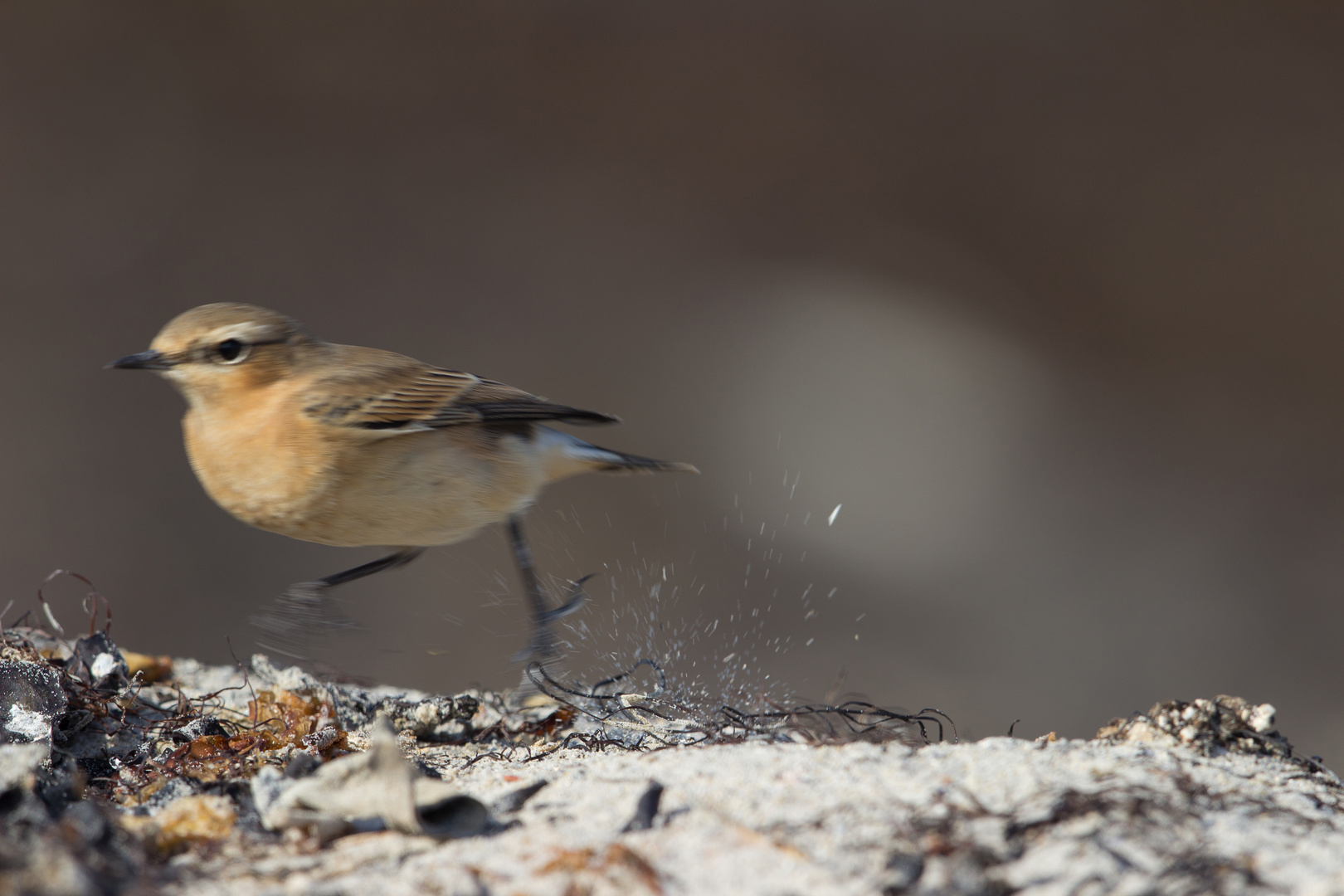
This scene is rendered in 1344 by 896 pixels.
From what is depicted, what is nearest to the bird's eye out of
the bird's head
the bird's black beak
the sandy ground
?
the bird's head

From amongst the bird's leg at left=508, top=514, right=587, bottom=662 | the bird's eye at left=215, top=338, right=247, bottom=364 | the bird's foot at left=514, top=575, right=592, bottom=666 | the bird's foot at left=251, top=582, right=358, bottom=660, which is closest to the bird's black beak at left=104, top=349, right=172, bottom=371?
the bird's eye at left=215, top=338, right=247, bottom=364

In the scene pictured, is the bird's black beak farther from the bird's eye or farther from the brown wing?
the brown wing

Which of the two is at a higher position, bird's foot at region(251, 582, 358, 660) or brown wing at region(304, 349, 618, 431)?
brown wing at region(304, 349, 618, 431)

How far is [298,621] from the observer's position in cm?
347

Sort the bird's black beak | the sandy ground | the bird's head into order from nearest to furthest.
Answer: the sandy ground
the bird's black beak
the bird's head

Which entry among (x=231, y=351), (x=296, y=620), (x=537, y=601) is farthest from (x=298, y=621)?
(x=231, y=351)

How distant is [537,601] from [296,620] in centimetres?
90

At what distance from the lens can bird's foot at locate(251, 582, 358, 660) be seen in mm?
3414

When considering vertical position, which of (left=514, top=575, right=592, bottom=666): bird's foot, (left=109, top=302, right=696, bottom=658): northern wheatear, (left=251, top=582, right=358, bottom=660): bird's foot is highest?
(left=109, top=302, right=696, bottom=658): northern wheatear

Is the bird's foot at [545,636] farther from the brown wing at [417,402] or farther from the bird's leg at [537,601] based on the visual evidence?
the brown wing at [417,402]

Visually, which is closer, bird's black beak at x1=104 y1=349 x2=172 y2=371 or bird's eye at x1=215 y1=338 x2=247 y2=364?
bird's black beak at x1=104 y1=349 x2=172 y2=371

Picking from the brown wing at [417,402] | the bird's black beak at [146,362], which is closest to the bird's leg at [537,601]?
the brown wing at [417,402]

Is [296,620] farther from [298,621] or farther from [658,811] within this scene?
[658,811]

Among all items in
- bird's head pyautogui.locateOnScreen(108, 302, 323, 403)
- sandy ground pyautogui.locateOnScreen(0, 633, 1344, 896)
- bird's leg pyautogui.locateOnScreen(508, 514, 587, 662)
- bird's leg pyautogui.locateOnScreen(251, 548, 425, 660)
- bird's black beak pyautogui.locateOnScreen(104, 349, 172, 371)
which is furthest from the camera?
bird's leg pyautogui.locateOnScreen(508, 514, 587, 662)
